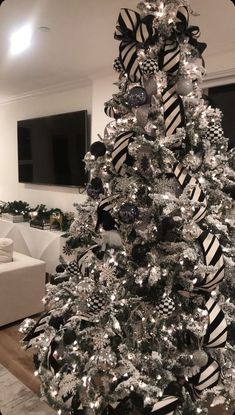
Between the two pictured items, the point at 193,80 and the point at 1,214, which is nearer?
the point at 193,80

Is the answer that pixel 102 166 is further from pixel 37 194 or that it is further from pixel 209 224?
pixel 37 194

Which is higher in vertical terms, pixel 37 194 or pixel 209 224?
pixel 209 224

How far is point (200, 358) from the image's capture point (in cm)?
141

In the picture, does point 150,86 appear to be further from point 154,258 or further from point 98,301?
point 98,301

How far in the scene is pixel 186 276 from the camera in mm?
1402

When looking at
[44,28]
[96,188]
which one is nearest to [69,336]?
[96,188]

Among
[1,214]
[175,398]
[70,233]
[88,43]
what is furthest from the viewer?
[1,214]

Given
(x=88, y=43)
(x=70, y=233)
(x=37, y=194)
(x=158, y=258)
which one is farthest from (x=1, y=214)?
(x=158, y=258)

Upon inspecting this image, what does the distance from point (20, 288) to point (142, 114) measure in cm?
200

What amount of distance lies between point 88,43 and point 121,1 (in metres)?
0.78

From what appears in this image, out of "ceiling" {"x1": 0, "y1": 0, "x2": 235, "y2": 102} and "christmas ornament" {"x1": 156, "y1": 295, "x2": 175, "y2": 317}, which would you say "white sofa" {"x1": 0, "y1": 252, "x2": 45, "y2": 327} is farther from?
"ceiling" {"x1": 0, "y1": 0, "x2": 235, "y2": 102}

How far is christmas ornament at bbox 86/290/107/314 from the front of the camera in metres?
1.49

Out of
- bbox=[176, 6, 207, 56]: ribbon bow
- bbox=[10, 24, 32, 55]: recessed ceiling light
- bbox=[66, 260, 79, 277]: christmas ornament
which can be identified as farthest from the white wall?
bbox=[176, 6, 207, 56]: ribbon bow

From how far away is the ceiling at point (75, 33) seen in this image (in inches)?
80.5
